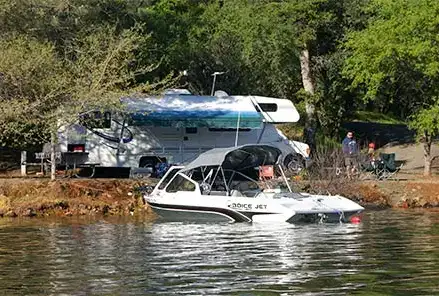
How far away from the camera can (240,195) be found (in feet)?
Answer: 95.2

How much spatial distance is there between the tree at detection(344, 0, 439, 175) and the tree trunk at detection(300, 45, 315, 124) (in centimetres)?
560

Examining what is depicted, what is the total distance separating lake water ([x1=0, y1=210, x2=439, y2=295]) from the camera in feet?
56.5

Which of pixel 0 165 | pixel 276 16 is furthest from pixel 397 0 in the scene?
pixel 0 165

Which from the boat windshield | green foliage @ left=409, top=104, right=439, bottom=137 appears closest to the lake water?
the boat windshield

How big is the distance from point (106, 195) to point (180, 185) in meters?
4.32

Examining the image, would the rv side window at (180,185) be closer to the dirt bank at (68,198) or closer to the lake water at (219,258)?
the lake water at (219,258)

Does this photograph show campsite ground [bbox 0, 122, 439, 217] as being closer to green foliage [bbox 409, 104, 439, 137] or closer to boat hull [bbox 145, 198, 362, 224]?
green foliage [bbox 409, 104, 439, 137]

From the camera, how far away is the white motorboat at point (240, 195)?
27.7 meters

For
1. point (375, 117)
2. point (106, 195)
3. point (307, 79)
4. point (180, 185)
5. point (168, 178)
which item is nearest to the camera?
point (180, 185)

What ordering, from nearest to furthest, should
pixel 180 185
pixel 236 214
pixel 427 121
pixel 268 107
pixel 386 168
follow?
1. pixel 236 214
2. pixel 180 185
3. pixel 427 121
4. pixel 386 168
5. pixel 268 107

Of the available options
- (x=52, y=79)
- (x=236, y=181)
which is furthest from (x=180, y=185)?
(x=52, y=79)

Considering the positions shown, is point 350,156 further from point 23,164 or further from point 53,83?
point 23,164

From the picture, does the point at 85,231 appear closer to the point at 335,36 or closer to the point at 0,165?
the point at 0,165

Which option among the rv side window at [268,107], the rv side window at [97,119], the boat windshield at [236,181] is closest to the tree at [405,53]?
the rv side window at [268,107]
